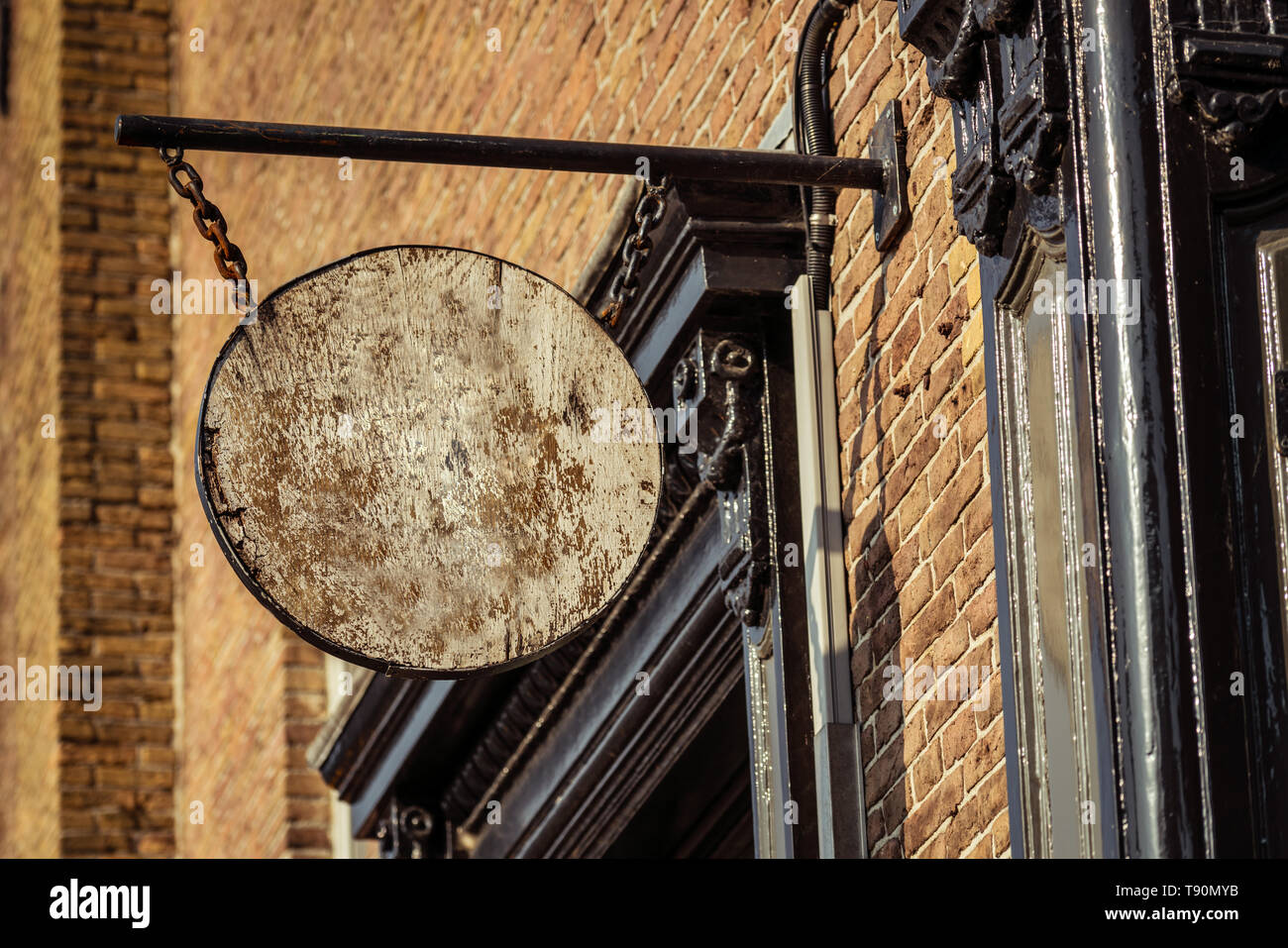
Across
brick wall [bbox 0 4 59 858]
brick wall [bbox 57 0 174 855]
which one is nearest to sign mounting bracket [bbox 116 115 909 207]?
brick wall [bbox 57 0 174 855]

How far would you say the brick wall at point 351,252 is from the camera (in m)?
4.12

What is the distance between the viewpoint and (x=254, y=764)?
8789mm

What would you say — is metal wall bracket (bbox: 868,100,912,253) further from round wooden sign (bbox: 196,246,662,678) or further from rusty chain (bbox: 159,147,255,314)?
rusty chain (bbox: 159,147,255,314)

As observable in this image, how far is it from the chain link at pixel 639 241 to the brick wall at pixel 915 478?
51 cm

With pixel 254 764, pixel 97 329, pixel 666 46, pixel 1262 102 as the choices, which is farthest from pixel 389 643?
pixel 97 329

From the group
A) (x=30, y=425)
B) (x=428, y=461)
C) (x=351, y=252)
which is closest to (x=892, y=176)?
(x=428, y=461)

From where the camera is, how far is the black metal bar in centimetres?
394

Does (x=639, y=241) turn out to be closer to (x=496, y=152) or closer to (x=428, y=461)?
(x=496, y=152)

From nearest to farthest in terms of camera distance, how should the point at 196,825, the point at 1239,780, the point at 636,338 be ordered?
the point at 1239,780 → the point at 636,338 → the point at 196,825

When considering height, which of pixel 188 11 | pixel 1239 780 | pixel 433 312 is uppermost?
pixel 188 11

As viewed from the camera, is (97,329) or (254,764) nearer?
(254,764)

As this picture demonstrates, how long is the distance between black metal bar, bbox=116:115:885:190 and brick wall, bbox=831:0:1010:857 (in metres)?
0.21

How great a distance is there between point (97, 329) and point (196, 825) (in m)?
Result: 2.36

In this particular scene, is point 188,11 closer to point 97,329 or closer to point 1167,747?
point 97,329
